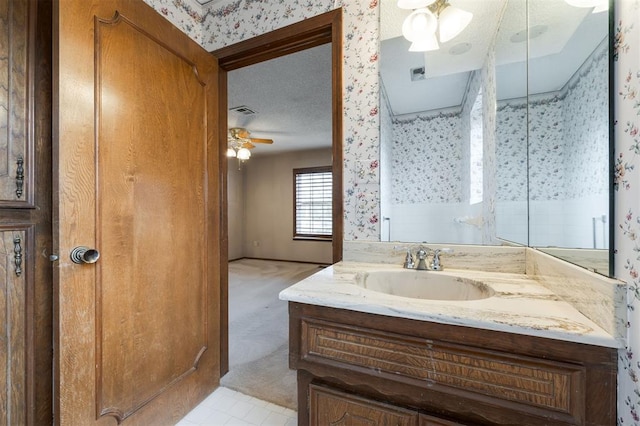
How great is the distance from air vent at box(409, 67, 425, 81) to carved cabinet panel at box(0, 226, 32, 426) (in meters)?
1.71

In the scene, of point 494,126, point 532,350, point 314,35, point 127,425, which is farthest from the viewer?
point 314,35

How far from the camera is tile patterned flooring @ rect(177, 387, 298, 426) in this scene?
4.49ft

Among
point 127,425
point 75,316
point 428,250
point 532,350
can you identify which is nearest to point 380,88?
point 428,250

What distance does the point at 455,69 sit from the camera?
127 cm

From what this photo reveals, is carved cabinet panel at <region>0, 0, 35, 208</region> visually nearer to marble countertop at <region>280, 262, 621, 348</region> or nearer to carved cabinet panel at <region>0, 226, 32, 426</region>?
carved cabinet panel at <region>0, 226, 32, 426</region>

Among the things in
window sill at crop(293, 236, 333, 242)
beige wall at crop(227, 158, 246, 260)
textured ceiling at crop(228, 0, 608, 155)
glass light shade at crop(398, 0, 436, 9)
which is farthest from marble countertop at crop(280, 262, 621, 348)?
beige wall at crop(227, 158, 246, 260)

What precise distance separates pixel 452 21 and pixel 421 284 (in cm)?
Result: 116

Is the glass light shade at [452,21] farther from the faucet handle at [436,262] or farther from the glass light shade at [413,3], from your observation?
the faucet handle at [436,262]

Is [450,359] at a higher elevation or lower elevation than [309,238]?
higher

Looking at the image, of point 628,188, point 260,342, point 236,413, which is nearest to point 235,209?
point 260,342

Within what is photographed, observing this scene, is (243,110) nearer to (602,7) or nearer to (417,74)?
(417,74)

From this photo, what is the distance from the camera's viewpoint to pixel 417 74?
4.36 feet

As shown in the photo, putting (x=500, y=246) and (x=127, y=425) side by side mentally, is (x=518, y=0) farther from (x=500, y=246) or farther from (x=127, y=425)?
(x=127, y=425)

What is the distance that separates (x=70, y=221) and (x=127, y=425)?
886 millimetres
